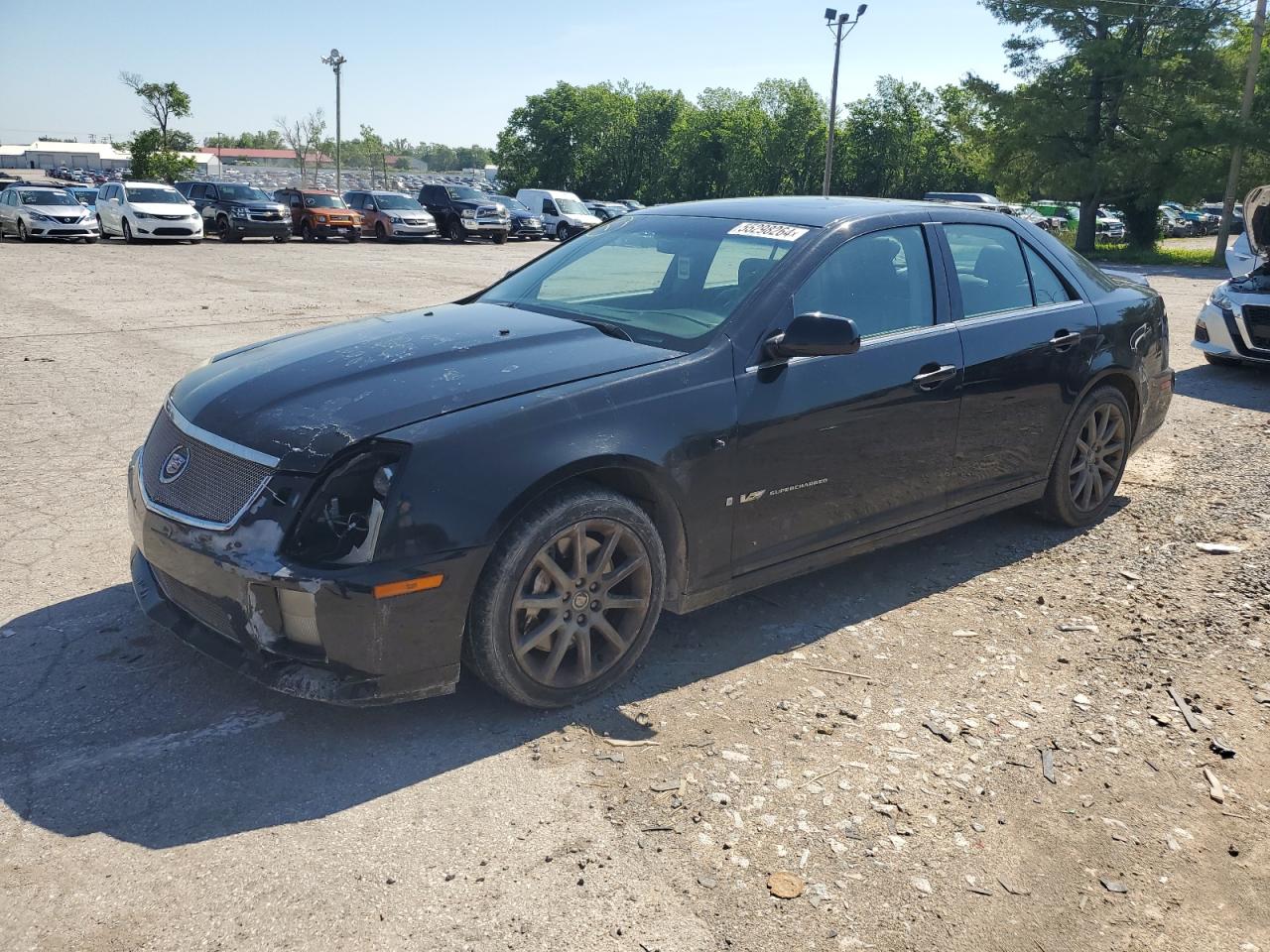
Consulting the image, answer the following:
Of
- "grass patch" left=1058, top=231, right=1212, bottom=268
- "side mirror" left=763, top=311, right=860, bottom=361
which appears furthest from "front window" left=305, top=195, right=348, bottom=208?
"side mirror" left=763, top=311, right=860, bottom=361

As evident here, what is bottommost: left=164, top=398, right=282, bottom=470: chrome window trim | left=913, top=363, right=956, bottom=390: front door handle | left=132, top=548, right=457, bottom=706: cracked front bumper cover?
left=132, top=548, right=457, bottom=706: cracked front bumper cover

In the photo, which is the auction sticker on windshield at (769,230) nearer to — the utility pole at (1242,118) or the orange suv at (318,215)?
the orange suv at (318,215)

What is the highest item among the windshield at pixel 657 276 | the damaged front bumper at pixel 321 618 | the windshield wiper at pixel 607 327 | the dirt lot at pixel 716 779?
the windshield at pixel 657 276

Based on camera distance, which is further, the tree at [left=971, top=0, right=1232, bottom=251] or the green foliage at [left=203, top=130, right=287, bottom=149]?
the green foliage at [left=203, top=130, right=287, bottom=149]

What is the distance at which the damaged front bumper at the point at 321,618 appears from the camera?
9.99 ft

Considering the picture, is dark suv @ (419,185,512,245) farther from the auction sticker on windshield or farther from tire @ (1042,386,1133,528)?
the auction sticker on windshield

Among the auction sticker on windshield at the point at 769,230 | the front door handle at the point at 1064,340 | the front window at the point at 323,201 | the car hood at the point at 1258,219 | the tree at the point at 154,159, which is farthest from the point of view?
the tree at the point at 154,159

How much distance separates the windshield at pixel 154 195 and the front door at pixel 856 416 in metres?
28.4

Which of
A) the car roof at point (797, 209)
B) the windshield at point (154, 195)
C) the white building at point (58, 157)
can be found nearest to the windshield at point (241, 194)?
the windshield at point (154, 195)

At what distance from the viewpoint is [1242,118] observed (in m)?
31.8

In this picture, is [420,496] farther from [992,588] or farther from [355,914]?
[992,588]

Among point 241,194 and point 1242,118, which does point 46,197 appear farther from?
point 1242,118

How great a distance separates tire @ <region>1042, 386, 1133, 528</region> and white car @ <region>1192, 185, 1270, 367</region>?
18.3 feet

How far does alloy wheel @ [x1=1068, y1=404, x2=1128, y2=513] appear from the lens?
17.8 ft
